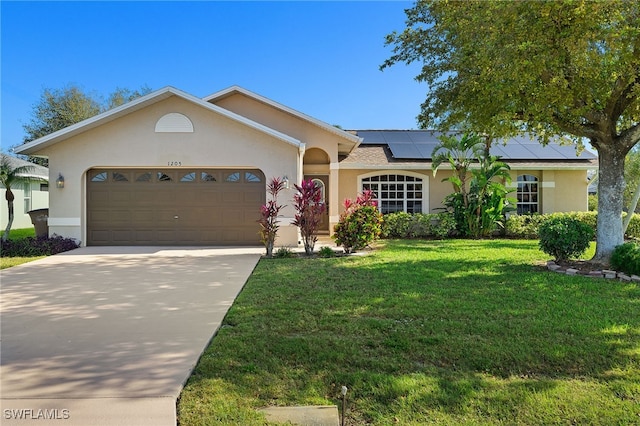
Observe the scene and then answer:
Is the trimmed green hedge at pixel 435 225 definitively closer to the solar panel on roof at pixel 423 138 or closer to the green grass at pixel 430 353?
the solar panel on roof at pixel 423 138

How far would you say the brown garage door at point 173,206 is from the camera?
13242 millimetres

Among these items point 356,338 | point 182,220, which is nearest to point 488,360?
point 356,338

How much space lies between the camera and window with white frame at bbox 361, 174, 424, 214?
17406 millimetres

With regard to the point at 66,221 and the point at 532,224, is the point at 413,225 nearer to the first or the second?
the point at 532,224

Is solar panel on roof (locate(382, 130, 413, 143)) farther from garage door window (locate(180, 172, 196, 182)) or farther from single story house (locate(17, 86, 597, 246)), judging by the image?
garage door window (locate(180, 172, 196, 182))

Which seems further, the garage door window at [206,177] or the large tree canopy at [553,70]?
the garage door window at [206,177]

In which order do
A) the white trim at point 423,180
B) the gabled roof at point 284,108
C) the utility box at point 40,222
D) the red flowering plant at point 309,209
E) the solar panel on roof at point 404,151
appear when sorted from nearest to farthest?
1. the red flowering plant at point 309,209
2. the utility box at point 40,222
3. the gabled roof at point 284,108
4. the white trim at point 423,180
5. the solar panel on roof at point 404,151

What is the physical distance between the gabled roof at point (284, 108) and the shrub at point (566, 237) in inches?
297

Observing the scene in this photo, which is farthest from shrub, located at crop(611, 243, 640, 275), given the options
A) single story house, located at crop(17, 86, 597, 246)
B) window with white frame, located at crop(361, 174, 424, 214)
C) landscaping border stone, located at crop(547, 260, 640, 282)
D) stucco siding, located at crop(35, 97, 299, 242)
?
window with white frame, located at crop(361, 174, 424, 214)

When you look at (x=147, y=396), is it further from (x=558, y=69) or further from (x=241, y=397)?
(x=558, y=69)

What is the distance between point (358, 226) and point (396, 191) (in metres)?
6.68

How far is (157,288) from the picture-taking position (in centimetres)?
739

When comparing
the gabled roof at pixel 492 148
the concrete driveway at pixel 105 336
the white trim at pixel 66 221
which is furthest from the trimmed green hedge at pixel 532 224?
the white trim at pixel 66 221

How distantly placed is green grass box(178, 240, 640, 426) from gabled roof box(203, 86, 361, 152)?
8510 millimetres
